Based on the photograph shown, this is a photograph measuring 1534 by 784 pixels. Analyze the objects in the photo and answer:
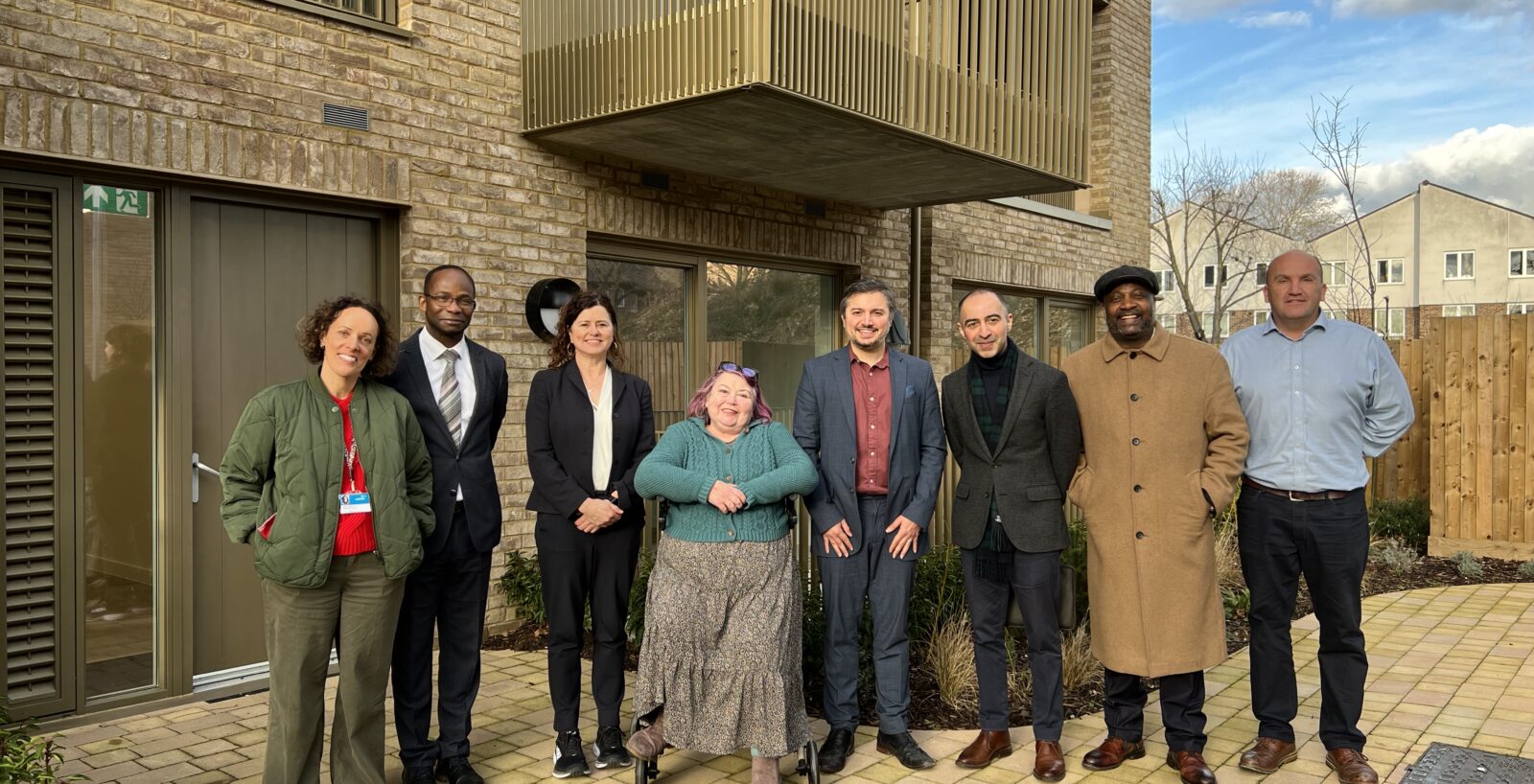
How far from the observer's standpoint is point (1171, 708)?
4.39m

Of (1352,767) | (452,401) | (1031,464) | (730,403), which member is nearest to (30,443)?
(452,401)

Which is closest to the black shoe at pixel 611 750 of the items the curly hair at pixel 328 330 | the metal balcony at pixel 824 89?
the curly hair at pixel 328 330

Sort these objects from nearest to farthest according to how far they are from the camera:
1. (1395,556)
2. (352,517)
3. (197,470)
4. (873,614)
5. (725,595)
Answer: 1. (352,517)
2. (725,595)
3. (873,614)
4. (197,470)
5. (1395,556)

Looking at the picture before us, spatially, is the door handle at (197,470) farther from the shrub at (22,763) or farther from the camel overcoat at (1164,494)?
the camel overcoat at (1164,494)

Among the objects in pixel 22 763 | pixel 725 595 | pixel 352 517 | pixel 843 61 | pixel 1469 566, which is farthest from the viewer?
pixel 1469 566

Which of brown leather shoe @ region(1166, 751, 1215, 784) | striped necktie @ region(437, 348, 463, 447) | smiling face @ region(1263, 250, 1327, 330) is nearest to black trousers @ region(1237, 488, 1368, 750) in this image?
brown leather shoe @ region(1166, 751, 1215, 784)

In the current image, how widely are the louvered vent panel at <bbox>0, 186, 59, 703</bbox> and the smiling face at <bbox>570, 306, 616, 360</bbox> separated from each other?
2.57 meters

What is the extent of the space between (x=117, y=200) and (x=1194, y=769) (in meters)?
5.42

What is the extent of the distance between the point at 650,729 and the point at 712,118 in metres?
3.61

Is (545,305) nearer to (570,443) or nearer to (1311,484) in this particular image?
(570,443)

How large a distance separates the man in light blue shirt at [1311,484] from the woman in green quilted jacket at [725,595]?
6.04 ft

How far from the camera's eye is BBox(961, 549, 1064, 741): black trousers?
4.41m

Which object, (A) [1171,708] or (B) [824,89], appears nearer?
(A) [1171,708]

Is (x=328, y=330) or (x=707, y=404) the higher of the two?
(x=328, y=330)
